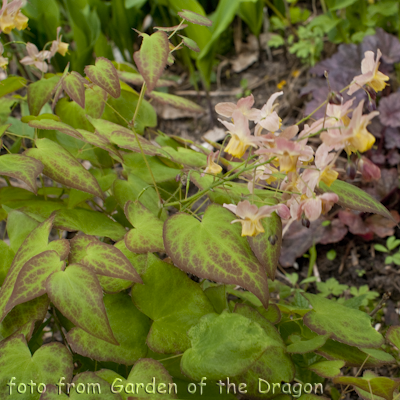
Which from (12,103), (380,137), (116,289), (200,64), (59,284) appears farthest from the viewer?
(200,64)

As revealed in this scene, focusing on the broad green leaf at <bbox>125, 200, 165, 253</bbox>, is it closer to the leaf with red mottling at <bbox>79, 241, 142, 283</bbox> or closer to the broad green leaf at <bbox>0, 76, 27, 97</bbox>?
the leaf with red mottling at <bbox>79, 241, 142, 283</bbox>

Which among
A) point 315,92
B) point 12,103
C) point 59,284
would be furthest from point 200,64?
point 59,284

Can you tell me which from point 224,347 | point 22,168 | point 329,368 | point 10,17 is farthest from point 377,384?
point 10,17

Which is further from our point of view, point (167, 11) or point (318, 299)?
point (167, 11)

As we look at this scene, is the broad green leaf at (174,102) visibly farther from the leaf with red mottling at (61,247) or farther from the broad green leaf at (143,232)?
the leaf with red mottling at (61,247)

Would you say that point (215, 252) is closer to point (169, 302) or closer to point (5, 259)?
point (169, 302)

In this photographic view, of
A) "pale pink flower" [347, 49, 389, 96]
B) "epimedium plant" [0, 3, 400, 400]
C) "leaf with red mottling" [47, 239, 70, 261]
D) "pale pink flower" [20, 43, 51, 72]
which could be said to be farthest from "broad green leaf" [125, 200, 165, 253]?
"pale pink flower" [20, 43, 51, 72]

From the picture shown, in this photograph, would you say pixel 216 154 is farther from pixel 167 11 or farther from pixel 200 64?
pixel 167 11
